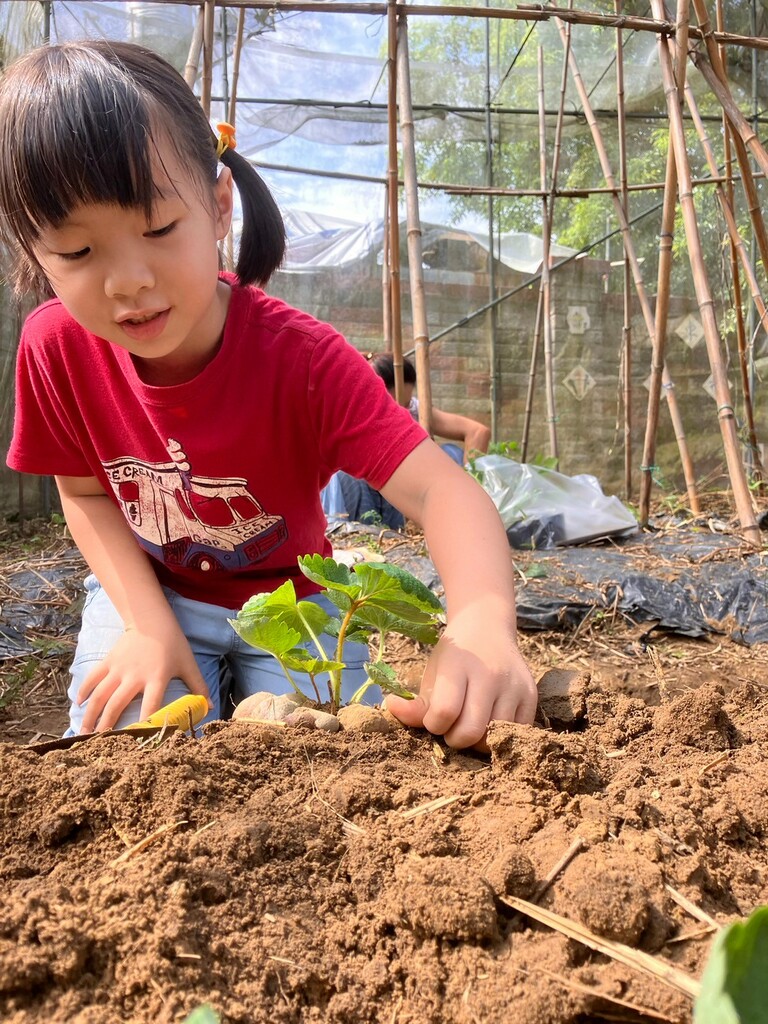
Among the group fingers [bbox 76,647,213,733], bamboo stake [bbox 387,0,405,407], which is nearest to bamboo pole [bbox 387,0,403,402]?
bamboo stake [bbox 387,0,405,407]

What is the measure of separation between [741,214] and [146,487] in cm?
750

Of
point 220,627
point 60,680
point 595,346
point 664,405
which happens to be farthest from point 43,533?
A: point 664,405

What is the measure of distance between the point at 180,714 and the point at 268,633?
0.14 metres

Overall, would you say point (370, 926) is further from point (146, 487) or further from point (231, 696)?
point (231, 696)

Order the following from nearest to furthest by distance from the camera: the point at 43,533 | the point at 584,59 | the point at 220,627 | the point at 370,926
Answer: the point at 370,926 → the point at 220,627 → the point at 43,533 → the point at 584,59

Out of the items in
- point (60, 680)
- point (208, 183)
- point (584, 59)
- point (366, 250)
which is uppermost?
point (584, 59)

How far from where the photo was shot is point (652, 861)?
0.58m

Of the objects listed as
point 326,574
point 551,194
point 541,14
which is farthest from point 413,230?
point 551,194

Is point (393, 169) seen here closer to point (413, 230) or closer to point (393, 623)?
point (413, 230)

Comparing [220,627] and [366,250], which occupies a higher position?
[366,250]

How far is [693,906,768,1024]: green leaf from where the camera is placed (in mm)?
346

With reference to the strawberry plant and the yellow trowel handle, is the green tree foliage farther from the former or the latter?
the yellow trowel handle

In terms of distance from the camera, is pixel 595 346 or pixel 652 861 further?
pixel 595 346

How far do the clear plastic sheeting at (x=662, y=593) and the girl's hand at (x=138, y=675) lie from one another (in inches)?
62.7
